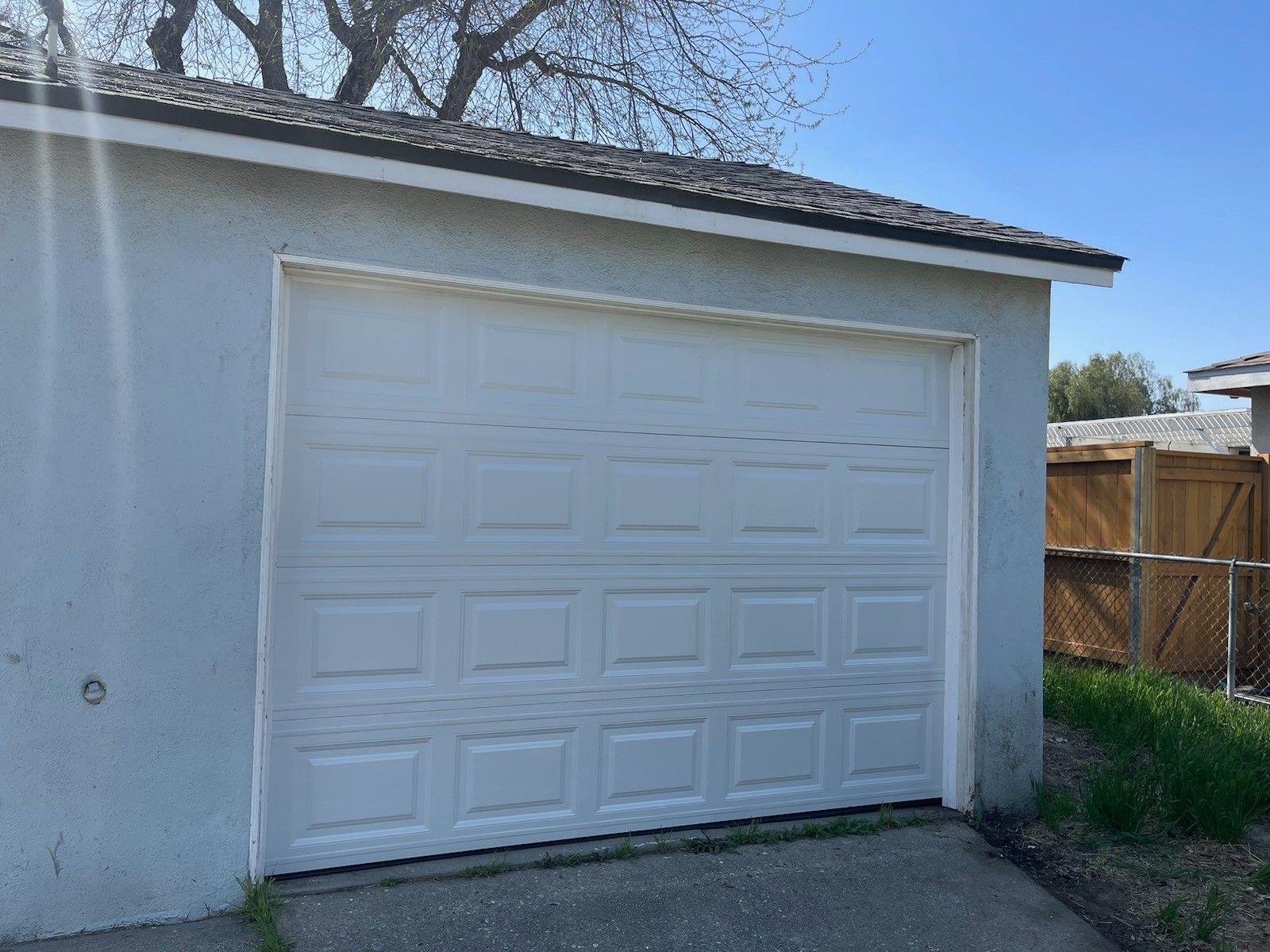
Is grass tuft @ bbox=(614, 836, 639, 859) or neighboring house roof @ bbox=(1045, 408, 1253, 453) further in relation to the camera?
neighboring house roof @ bbox=(1045, 408, 1253, 453)

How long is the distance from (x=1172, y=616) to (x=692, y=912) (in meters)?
6.22

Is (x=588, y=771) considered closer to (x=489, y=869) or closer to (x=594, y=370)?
(x=489, y=869)

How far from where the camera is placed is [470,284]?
14.0 ft

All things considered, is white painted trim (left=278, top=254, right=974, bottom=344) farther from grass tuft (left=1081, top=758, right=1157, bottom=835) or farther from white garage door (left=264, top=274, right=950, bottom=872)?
grass tuft (left=1081, top=758, right=1157, bottom=835)

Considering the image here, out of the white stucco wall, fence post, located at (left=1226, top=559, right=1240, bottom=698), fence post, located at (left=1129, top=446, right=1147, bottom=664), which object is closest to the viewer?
the white stucco wall

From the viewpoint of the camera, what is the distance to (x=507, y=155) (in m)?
4.36

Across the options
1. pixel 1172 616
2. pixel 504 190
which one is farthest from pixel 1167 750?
pixel 504 190

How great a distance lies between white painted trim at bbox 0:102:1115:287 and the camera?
3523 millimetres

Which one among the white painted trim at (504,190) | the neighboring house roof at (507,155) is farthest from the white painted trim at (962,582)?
the neighboring house roof at (507,155)

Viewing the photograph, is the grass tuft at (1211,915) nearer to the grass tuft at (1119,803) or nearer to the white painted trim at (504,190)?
the grass tuft at (1119,803)

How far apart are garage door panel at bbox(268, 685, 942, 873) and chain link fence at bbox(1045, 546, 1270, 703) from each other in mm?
4015

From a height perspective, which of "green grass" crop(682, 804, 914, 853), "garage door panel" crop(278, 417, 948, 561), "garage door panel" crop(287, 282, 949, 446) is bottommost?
"green grass" crop(682, 804, 914, 853)

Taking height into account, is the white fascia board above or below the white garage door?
above

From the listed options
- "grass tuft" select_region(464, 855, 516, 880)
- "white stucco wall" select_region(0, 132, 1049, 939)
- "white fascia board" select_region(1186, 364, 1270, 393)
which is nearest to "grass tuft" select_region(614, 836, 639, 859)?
"grass tuft" select_region(464, 855, 516, 880)
